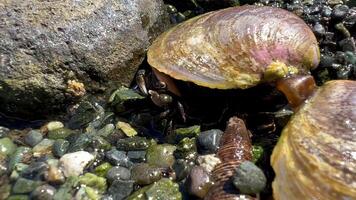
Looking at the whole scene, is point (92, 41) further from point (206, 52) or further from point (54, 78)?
point (206, 52)

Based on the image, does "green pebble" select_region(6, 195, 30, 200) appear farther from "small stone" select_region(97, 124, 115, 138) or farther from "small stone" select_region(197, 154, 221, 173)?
"small stone" select_region(197, 154, 221, 173)

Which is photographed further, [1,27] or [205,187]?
[1,27]

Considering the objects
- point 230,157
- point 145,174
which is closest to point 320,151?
point 230,157

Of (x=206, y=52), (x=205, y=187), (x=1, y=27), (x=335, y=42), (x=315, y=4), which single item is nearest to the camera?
(x=205, y=187)

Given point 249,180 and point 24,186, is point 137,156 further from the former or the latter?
point 249,180

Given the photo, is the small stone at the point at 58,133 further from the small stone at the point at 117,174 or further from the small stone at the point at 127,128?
the small stone at the point at 117,174

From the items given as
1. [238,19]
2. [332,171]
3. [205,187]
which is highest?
[238,19]

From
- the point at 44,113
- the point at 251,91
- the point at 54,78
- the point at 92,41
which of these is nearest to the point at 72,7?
the point at 92,41
